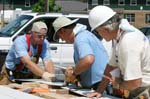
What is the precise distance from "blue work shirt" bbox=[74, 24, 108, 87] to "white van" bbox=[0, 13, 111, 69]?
6.84 metres

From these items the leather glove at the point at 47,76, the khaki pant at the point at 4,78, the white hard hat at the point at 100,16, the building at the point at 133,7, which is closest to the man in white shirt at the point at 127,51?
the white hard hat at the point at 100,16

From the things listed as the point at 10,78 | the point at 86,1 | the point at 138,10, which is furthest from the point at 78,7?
the point at 10,78

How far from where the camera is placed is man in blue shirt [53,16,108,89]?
5328 mm

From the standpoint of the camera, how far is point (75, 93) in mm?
4891

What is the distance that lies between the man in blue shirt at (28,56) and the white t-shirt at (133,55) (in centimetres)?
197

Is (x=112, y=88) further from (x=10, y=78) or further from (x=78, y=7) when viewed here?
(x=78, y=7)

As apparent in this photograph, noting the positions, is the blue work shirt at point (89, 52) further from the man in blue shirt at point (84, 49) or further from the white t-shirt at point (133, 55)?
the white t-shirt at point (133, 55)

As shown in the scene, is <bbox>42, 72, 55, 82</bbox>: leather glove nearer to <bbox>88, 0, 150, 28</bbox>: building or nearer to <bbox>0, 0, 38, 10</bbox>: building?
<bbox>88, 0, 150, 28</bbox>: building

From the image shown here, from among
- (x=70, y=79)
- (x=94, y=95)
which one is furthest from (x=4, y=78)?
(x=94, y=95)

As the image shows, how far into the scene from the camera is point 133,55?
4.30m

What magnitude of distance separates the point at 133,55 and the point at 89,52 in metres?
0.98

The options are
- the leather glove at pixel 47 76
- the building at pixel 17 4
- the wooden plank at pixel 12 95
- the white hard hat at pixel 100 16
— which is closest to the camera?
the wooden plank at pixel 12 95

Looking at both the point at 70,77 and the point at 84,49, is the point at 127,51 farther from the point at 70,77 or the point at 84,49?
the point at 70,77

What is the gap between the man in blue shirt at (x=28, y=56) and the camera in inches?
254
